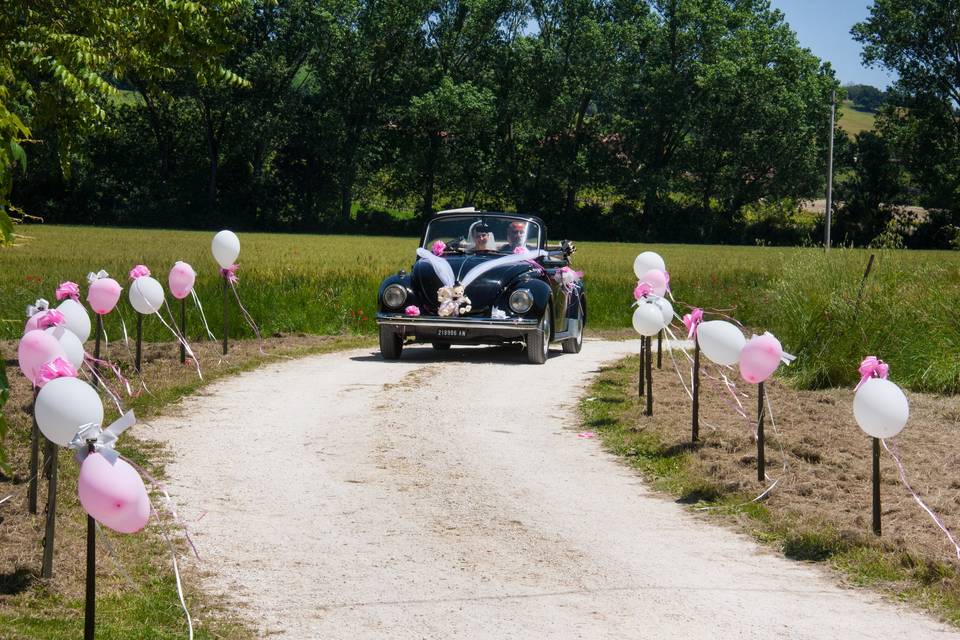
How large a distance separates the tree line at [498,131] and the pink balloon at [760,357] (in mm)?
53505

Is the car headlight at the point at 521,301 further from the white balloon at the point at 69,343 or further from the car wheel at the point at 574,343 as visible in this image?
the white balloon at the point at 69,343

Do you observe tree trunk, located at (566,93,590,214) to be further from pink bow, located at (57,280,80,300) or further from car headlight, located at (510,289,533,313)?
pink bow, located at (57,280,80,300)

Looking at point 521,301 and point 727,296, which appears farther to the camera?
point 727,296

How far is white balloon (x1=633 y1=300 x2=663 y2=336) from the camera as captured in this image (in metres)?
12.1

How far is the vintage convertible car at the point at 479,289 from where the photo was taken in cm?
1565

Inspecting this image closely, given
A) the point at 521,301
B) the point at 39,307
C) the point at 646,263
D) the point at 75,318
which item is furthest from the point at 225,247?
the point at 39,307

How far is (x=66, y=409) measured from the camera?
5.34 metres

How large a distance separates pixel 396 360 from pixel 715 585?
1031 centimetres

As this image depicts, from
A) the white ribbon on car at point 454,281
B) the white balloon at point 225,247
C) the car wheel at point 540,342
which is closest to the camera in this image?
the white ribbon on car at point 454,281

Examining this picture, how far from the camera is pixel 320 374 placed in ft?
48.8

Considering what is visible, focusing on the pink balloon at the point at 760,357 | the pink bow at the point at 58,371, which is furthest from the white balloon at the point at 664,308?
the pink bow at the point at 58,371

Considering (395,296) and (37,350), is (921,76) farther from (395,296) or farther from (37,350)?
(37,350)

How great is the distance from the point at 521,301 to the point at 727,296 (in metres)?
10.5

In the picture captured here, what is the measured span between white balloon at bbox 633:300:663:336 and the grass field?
2.61 m
